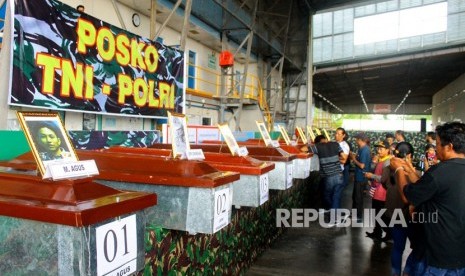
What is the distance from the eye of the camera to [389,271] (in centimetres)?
413

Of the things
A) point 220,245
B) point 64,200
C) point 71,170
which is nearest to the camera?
point 64,200

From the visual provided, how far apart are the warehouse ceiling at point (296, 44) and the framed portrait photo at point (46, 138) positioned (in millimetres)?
9435

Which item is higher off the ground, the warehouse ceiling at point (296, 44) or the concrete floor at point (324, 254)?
the warehouse ceiling at point (296, 44)

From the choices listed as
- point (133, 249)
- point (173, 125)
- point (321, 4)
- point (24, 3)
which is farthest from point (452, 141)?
point (321, 4)

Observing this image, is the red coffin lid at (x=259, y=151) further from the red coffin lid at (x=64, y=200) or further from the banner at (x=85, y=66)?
the red coffin lid at (x=64, y=200)

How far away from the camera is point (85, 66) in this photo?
14.3 ft

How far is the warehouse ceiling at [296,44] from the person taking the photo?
12.2 meters

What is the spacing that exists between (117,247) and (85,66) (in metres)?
3.62

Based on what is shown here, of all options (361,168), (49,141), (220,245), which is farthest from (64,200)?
(361,168)

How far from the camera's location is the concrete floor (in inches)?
159

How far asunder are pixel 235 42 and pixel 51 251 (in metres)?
14.6

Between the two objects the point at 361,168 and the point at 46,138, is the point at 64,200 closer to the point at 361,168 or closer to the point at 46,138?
the point at 46,138

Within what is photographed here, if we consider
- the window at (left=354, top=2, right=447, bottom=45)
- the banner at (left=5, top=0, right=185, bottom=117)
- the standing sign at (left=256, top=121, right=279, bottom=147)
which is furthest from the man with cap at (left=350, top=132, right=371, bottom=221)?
the window at (left=354, top=2, right=447, bottom=45)

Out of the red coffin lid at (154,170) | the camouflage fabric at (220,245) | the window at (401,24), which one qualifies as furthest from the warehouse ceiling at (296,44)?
the red coffin lid at (154,170)
